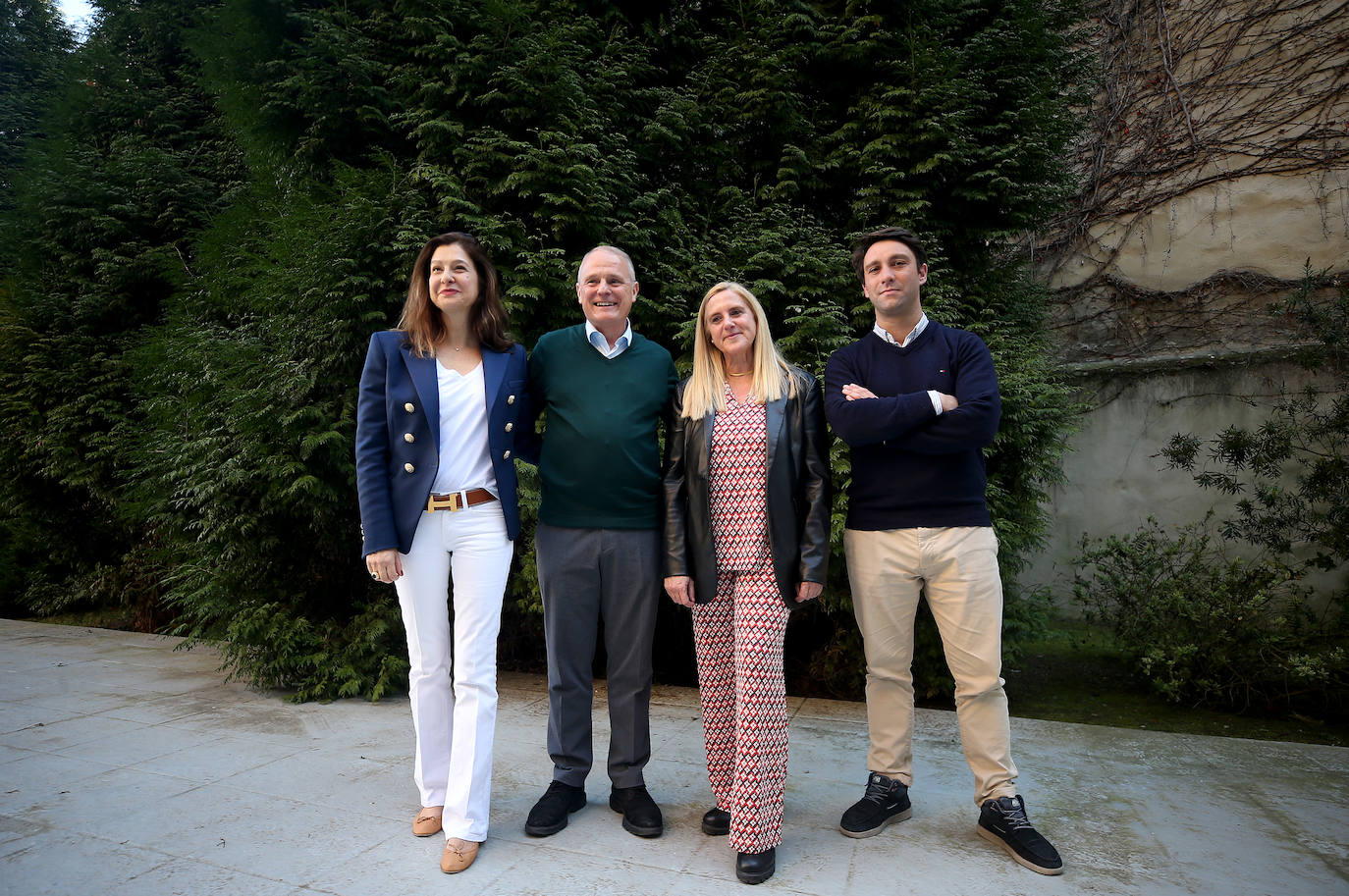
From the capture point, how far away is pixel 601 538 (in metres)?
2.98

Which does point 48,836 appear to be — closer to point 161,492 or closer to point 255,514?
point 255,514

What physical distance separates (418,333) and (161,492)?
3.68 m

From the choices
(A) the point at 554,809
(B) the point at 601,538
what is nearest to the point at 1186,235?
(B) the point at 601,538

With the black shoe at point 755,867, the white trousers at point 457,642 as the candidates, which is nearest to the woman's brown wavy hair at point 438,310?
the white trousers at point 457,642

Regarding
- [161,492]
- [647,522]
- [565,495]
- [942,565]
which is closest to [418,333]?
[565,495]

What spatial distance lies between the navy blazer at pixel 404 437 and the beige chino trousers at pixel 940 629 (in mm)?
1359

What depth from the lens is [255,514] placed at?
4.71m

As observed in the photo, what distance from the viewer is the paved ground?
2533 millimetres

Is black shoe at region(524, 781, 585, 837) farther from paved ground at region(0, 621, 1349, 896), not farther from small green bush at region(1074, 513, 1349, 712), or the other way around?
small green bush at region(1074, 513, 1349, 712)

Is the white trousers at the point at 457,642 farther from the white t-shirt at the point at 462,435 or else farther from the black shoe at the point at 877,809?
the black shoe at the point at 877,809

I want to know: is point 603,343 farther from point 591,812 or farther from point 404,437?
point 591,812

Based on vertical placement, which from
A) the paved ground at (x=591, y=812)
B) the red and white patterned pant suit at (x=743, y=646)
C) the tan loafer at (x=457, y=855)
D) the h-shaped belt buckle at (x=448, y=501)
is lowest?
the paved ground at (x=591, y=812)

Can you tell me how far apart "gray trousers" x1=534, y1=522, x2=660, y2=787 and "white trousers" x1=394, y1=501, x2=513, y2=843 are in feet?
0.83

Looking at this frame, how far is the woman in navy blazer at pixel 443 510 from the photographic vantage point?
276 centimetres
